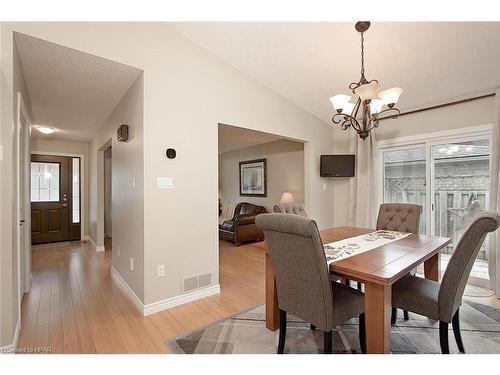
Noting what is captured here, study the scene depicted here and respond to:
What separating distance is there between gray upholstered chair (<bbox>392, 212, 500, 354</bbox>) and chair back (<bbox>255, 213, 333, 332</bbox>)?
2.25 ft

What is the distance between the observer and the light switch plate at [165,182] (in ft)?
7.89

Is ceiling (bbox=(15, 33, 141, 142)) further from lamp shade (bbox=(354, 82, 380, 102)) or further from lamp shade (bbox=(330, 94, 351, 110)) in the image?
lamp shade (bbox=(354, 82, 380, 102))

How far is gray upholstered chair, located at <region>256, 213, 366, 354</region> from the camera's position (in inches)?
55.1

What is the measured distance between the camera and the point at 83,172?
5566mm

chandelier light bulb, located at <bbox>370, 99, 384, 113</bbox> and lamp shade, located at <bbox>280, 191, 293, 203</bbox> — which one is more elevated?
chandelier light bulb, located at <bbox>370, 99, 384, 113</bbox>

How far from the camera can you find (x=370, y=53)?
2592mm

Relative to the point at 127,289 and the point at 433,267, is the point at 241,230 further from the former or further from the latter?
the point at 433,267

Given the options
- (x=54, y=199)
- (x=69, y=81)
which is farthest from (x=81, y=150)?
(x=69, y=81)

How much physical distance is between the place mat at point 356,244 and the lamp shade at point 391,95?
1156 mm

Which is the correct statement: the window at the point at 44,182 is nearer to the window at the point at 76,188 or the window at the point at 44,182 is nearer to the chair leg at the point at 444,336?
the window at the point at 76,188

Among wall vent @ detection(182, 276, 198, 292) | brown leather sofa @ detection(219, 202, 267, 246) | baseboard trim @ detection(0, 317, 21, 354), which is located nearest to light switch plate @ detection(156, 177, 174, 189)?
wall vent @ detection(182, 276, 198, 292)

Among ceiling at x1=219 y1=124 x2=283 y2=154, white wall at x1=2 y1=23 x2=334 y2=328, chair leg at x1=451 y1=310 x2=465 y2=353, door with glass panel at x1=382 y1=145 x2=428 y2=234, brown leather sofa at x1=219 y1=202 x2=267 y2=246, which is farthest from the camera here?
brown leather sofa at x1=219 y1=202 x2=267 y2=246
